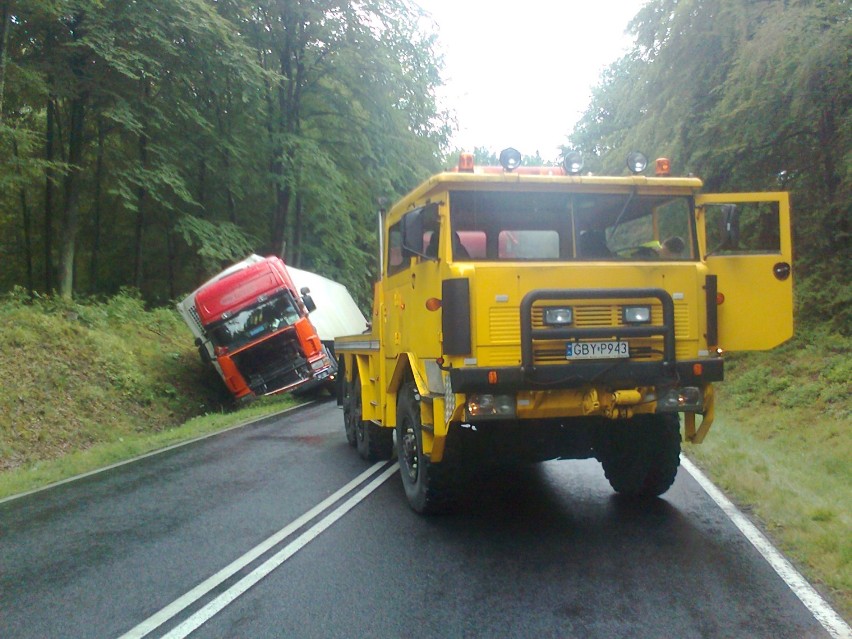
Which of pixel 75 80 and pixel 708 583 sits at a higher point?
pixel 75 80

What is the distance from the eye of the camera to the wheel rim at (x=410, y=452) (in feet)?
26.6

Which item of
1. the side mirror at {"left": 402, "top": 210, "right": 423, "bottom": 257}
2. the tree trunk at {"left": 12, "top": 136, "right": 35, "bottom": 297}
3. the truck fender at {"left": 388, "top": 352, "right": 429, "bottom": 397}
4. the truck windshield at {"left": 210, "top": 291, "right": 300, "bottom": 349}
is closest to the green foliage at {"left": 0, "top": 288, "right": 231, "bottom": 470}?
the truck windshield at {"left": 210, "top": 291, "right": 300, "bottom": 349}

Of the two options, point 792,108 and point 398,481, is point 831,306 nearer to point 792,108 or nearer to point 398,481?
point 792,108

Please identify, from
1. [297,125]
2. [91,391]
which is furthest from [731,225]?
[297,125]

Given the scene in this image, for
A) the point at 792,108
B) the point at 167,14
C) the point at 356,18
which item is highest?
the point at 356,18

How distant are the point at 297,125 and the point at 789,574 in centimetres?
2709

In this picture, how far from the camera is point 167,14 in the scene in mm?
21453

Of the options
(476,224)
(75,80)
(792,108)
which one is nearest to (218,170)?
(75,80)

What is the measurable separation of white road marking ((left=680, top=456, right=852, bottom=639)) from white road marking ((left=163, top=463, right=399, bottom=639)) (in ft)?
11.3

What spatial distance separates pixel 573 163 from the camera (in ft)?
24.7

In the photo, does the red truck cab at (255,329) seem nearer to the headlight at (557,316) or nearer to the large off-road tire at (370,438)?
the large off-road tire at (370,438)

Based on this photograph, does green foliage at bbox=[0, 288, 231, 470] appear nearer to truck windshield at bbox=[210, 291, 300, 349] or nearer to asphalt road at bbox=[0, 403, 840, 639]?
truck windshield at bbox=[210, 291, 300, 349]

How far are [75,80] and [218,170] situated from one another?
6880mm

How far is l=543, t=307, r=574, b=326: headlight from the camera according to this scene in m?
6.70
